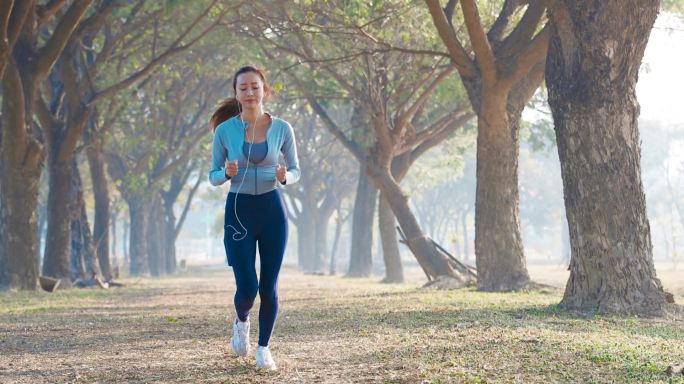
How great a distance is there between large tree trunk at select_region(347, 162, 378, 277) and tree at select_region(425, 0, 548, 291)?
15459 mm

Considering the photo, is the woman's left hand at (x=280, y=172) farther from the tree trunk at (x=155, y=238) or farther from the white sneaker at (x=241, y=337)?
the tree trunk at (x=155, y=238)

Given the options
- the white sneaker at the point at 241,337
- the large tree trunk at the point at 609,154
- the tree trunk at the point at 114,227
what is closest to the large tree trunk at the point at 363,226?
the tree trunk at the point at 114,227

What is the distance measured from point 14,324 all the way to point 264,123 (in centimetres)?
659

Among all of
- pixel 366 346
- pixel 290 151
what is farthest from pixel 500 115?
pixel 290 151

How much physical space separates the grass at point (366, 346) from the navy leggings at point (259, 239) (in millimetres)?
626

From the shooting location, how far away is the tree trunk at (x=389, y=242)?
27.9 m

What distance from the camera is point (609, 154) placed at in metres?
11.6

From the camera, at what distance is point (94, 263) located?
25.8 meters

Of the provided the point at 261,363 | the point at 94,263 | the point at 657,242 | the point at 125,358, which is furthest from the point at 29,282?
the point at 657,242

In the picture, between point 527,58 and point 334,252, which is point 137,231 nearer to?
point 334,252

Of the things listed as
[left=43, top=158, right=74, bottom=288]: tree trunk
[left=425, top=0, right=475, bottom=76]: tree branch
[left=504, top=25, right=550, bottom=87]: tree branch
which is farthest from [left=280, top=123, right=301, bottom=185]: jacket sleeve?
[left=43, top=158, right=74, bottom=288]: tree trunk

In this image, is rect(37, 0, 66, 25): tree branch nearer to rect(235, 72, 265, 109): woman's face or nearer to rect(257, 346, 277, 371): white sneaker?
rect(235, 72, 265, 109): woman's face

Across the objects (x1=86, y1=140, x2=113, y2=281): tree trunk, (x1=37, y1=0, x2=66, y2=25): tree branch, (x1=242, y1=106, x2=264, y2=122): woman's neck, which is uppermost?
(x1=37, y1=0, x2=66, y2=25): tree branch

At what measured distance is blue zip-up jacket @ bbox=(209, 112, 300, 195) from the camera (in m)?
7.01
